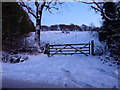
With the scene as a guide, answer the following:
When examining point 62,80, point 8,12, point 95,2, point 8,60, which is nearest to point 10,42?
point 8,60

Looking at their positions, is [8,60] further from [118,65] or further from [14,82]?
[118,65]

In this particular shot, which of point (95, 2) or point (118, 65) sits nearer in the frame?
point (118, 65)

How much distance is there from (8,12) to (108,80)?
1278 centimetres

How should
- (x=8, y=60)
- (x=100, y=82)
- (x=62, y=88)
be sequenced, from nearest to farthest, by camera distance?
(x=62, y=88), (x=100, y=82), (x=8, y=60)

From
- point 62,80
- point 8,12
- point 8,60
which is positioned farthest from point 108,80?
point 8,12

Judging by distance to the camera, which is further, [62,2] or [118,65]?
[62,2]

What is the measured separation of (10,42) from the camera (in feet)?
35.4

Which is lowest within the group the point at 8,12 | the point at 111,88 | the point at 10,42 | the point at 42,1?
the point at 111,88

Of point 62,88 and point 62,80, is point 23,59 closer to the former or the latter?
point 62,80

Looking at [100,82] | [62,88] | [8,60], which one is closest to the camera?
[62,88]

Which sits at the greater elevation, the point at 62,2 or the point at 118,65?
the point at 62,2

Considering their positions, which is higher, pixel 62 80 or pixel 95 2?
pixel 95 2

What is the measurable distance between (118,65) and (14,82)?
6.15 m

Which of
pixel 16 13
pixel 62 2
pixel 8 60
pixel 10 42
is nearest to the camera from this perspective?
pixel 8 60
